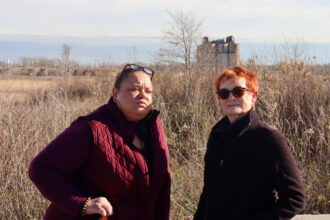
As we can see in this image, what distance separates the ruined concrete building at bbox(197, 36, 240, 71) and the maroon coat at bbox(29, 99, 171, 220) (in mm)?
7800

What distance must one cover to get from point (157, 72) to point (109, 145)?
379 inches

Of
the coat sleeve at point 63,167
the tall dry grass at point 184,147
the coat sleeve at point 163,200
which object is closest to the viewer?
the coat sleeve at point 63,167

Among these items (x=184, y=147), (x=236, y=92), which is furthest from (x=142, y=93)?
(x=184, y=147)

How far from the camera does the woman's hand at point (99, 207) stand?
2.10 metres

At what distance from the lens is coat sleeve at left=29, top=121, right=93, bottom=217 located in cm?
209

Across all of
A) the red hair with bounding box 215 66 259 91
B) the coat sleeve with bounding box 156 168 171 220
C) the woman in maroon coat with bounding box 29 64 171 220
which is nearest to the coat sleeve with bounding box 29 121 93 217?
the woman in maroon coat with bounding box 29 64 171 220

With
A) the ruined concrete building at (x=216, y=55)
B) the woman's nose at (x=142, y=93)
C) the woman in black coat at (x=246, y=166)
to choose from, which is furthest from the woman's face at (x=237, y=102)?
the ruined concrete building at (x=216, y=55)

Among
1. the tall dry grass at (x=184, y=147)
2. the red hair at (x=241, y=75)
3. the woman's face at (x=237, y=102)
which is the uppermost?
the red hair at (x=241, y=75)

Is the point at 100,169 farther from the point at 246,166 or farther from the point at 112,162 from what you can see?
the point at 246,166

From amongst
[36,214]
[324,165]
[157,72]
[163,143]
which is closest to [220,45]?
[157,72]

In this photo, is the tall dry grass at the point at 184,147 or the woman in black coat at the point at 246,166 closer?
the woman in black coat at the point at 246,166

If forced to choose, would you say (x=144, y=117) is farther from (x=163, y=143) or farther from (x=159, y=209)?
(x=159, y=209)

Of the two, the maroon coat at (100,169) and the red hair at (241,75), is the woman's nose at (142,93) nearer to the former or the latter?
the maroon coat at (100,169)

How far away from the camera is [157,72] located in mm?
11695
